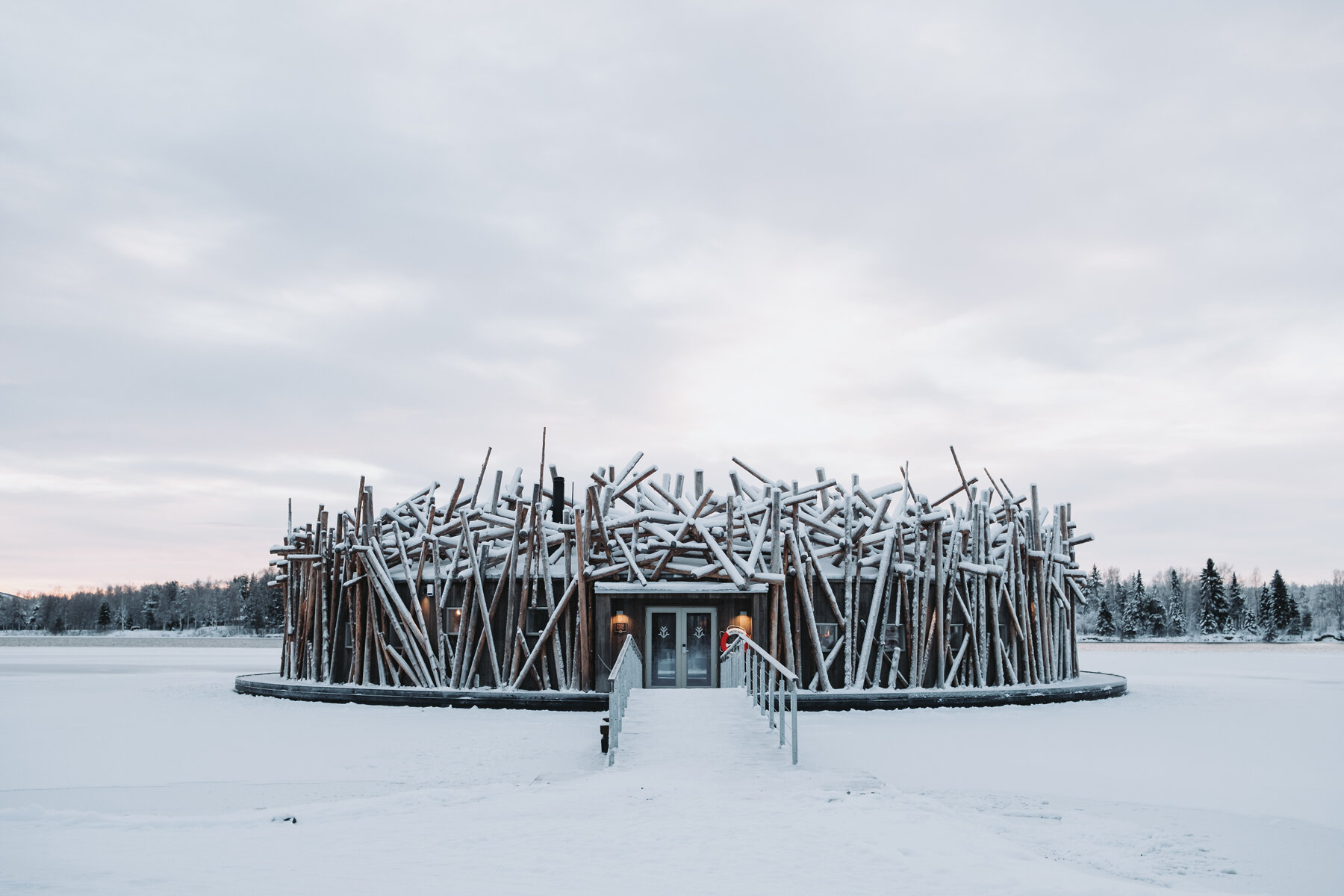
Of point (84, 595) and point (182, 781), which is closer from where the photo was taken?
point (182, 781)

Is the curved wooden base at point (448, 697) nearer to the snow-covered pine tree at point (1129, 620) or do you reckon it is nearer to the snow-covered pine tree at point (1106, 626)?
the snow-covered pine tree at point (1129, 620)

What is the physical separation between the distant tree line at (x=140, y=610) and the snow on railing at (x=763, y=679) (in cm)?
11165

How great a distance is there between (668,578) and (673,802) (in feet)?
45.3

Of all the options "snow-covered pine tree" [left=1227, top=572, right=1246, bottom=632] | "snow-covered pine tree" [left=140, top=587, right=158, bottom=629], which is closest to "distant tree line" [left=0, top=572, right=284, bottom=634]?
"snow-covered pine tree" [left=140, top=587, right=158, bottom=629]

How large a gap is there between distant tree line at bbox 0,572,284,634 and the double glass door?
109448 mm

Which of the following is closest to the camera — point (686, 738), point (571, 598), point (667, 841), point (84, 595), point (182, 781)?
point (667, 841)

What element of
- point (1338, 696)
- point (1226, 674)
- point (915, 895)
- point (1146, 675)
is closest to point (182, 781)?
point (915, 895)

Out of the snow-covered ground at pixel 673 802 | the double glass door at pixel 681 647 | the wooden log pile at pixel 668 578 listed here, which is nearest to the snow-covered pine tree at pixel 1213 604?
the wooden log pile at pixel 668 578

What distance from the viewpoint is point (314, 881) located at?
683 centimetres

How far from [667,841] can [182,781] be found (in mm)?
6978

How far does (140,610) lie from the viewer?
5950 inches

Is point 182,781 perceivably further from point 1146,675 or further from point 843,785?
point 1146,675

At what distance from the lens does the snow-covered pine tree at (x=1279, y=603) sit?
97.6 metres

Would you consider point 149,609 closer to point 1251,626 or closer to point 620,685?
point 1251,626
